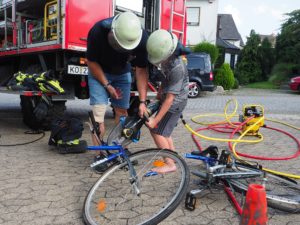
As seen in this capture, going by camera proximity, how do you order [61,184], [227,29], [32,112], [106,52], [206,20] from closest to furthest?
[61,184] → [106,52] → [32,112] → [206,20] → [227,29]

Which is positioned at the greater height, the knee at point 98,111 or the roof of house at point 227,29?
the roof of house at point 227,29

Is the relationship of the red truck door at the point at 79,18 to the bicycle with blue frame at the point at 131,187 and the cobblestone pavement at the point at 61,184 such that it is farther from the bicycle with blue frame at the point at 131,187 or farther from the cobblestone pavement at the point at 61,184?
the bicycle with blue frame at the point at 131,187

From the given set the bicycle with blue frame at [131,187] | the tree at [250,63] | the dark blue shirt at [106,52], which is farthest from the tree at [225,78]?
the bicycle with blue frame at [131,187]

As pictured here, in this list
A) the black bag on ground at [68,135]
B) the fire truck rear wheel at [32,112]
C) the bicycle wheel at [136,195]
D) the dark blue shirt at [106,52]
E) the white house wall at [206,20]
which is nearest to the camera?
the bicycle wheel at [136,195]

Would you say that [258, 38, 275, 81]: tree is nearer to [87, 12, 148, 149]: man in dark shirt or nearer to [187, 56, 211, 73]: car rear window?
[187, 56, 211, 73]: car rear window

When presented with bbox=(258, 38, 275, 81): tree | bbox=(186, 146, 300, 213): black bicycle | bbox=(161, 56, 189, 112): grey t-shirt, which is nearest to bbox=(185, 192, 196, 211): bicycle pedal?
bbox=(186, 146, 300, 213): black bicycle

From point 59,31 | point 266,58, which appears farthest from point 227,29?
point 59,31

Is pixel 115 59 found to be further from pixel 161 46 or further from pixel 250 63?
pixel 250 63

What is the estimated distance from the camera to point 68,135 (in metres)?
4.73

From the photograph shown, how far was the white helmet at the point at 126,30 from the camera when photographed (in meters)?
3.32

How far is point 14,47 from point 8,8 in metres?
0.87

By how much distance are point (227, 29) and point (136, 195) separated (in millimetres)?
37532

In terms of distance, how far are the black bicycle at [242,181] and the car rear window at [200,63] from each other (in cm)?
1163

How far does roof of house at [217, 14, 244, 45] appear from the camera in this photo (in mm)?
36750
